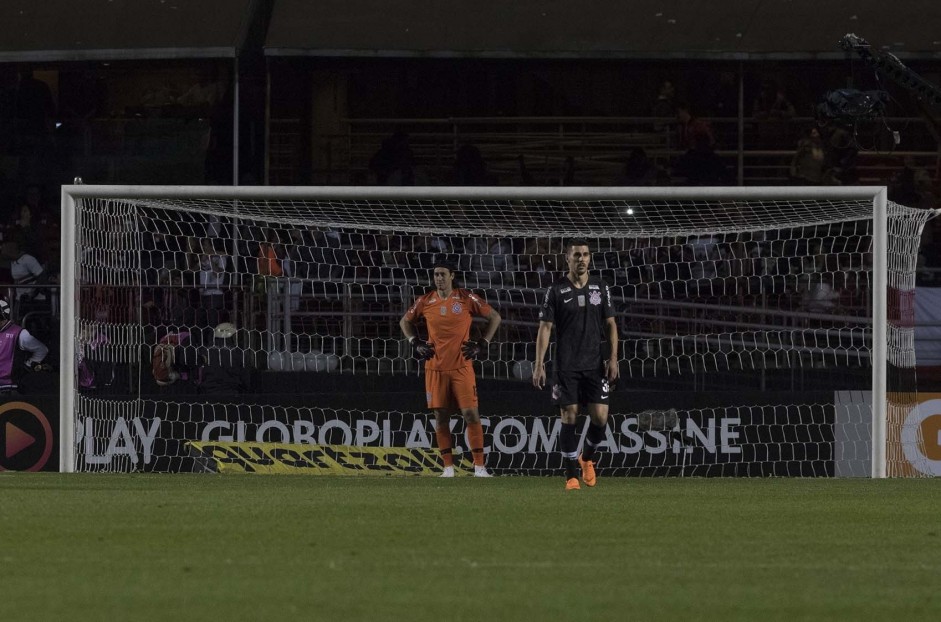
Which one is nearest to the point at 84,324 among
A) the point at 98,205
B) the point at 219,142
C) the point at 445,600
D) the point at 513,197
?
the point at 98,205

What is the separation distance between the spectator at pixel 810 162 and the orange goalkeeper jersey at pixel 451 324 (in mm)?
8045

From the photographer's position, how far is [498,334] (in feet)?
55.6

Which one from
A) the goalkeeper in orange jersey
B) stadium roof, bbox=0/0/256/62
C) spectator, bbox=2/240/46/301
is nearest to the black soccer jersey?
the goalkeeper in orange jersey

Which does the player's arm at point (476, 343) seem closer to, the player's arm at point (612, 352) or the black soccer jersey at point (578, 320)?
the black soccer jersey at point (578, 320)

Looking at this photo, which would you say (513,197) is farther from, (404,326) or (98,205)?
(98,205)

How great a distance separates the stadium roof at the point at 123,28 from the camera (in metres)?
19.6

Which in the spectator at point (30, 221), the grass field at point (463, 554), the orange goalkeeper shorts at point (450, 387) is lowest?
the grass field at point (463, 554)

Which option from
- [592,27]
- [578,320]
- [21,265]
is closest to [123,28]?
[21,265]

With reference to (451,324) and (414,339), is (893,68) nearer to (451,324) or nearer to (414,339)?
(451,324)

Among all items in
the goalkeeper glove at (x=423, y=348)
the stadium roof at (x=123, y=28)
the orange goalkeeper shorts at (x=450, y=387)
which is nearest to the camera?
the goalkeeper glove at (x=423, y=348)

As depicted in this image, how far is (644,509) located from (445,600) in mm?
4201

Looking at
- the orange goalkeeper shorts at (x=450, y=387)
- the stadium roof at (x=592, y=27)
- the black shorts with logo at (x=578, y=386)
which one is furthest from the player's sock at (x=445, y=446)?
the stadium roof at (x=592, y=27)

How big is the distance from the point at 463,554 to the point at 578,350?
4733 mm

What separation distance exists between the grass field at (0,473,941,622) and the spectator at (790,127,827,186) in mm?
9528
